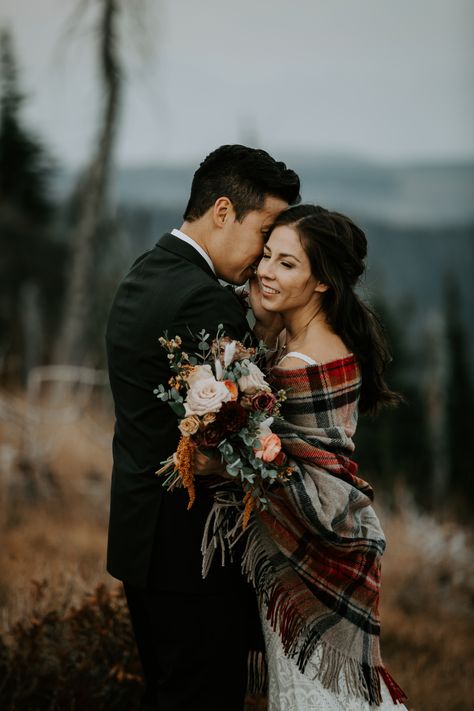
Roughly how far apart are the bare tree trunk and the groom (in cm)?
688

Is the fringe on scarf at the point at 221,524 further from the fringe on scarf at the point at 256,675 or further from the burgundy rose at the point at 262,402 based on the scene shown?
the fringe on scarf at the point at 256,675

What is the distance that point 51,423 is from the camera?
6.93 metres

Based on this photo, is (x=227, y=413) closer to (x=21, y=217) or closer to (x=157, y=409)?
(x=157, y=409)

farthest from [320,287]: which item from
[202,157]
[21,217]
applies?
[21,217]

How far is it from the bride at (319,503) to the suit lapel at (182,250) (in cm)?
22

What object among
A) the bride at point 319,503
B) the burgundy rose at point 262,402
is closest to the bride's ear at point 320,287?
the bride at point 319,503

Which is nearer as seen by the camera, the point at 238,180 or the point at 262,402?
the point at 262,402

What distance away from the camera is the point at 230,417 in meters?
1.94

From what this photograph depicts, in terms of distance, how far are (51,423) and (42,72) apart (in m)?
7.49

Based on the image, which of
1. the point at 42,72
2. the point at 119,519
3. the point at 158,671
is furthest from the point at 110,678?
the point at 42,72

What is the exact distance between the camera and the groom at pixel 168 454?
224 centimetres

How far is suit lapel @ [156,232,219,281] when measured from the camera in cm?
238

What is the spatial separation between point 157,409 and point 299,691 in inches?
40.7

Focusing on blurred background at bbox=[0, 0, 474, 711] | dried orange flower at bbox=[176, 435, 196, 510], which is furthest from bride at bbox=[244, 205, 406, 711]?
blurred background at bbox=[0, 0, 474, 711]
